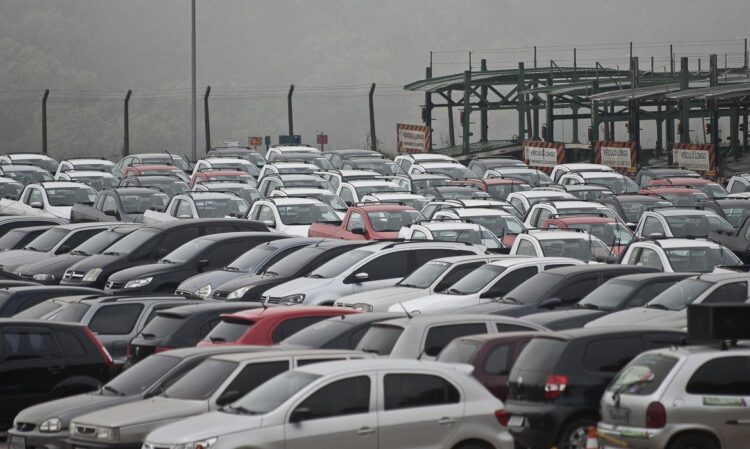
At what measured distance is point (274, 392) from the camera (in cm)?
1369

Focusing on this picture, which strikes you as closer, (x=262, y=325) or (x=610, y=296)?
(x=262, y=325)

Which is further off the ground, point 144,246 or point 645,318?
point 144,246

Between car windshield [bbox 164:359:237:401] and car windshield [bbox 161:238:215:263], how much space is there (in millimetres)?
11175

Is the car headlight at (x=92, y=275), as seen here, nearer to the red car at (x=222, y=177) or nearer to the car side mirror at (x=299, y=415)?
the red car at (x=222, y=177)

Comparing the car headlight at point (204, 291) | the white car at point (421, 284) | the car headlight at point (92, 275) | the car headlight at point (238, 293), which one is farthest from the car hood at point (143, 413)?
the car headlight at point (92, 275)

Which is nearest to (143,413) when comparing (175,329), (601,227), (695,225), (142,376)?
(142,376)

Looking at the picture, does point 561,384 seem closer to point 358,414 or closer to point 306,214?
point 358,414

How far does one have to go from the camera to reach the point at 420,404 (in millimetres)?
13562

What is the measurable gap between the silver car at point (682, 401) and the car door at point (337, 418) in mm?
1921

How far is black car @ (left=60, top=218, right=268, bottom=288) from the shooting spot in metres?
27.1

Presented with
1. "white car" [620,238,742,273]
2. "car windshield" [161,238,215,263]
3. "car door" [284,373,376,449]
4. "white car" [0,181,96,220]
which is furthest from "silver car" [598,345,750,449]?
"white car" [0,181,96,220]

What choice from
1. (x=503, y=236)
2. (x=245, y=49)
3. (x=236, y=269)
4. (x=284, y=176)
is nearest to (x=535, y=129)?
(x=284, y=176)

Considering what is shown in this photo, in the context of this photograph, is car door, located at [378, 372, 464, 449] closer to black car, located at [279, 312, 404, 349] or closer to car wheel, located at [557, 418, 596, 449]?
car wheel, located at [557, 418, 596, 449]

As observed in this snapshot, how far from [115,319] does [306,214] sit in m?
12.6
